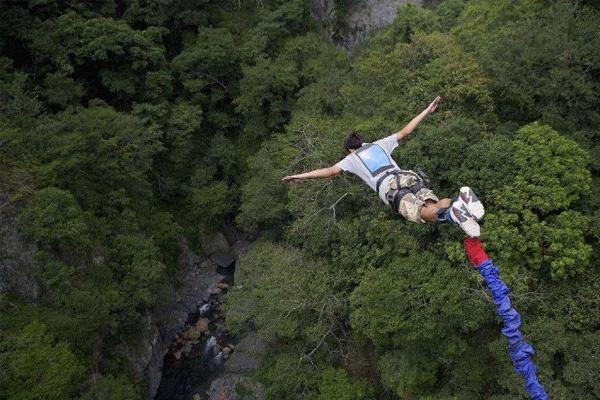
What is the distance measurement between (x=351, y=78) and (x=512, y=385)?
14.2 m

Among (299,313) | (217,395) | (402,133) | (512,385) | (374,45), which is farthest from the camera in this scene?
(374,45)

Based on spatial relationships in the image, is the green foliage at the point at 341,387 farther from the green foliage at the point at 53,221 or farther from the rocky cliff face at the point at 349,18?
the rocky cliff face at the point at 349,18

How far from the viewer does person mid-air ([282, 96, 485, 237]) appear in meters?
4.18

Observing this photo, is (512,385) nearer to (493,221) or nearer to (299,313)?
(493,221)

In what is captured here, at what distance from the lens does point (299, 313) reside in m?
13.9

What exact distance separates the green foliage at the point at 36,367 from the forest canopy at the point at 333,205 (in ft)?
0.16

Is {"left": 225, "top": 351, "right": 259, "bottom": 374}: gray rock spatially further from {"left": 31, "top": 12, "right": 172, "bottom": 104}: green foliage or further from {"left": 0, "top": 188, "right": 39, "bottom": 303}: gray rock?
{"left": 31, "top": 12, "right": 172, "bottom": 104}: green foliage

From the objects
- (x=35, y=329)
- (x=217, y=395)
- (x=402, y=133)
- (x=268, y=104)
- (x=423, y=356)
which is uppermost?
(x=402, y=133)

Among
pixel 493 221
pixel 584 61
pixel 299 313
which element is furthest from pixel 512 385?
pixel 584 61

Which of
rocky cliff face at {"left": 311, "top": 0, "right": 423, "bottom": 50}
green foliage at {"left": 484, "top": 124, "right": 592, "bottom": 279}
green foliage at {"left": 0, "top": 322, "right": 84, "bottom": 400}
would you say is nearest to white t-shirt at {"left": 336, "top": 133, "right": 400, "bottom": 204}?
green foliage at {"left": 484, "top": 124, "right": 592, "bottom": 279}

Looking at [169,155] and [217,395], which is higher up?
[169,155]

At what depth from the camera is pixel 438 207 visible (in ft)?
16.0

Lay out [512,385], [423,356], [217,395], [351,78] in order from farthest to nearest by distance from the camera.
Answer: [351,78]
[217,395]
[423,356]
[512,385]

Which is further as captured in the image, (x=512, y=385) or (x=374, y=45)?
(x=374, y=45)
